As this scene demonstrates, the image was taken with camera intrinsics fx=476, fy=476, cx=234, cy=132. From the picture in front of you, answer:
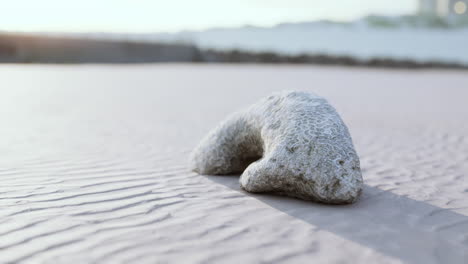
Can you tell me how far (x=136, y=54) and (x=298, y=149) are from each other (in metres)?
29.9

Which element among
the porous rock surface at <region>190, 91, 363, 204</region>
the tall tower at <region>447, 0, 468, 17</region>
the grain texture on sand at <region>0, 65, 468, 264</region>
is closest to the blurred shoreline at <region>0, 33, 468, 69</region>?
the grain texture on sand at <region>0, 65, 468, 264</region>

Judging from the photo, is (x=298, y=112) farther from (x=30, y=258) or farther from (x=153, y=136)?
(x=153, y=136)

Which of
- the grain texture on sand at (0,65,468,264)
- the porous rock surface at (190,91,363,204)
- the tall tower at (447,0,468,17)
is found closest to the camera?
the grain texture on sand at (0,65,468,264)

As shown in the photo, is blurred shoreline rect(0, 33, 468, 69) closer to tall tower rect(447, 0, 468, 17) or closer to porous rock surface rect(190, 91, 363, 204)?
porous rock surface rect(190, 91, 363, 204)

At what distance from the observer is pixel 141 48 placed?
33.2 metres

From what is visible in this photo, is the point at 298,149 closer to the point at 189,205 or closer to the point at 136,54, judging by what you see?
the point at 189,205

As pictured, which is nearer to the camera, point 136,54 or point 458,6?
point 136,54

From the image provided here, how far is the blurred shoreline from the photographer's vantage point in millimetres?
26953

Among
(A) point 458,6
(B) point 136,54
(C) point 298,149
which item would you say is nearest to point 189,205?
(C) point 298,149

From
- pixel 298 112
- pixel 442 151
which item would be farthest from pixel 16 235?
pixel 442 151

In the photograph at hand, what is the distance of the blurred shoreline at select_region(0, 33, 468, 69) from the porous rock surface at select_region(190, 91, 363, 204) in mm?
24679

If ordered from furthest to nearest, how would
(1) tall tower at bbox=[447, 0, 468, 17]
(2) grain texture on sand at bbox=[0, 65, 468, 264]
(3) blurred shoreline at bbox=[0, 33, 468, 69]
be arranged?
1. (1) tall tower at bbox=[447, 0, 468, 17]
2. (3) blurred shoreline at bbox=[0, 33, 468, 69]
3. (2) grain texture on sand at bbox=[0, 65, 468, 264]

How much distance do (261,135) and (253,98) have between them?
29.1 feet

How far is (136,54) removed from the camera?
32.4m
